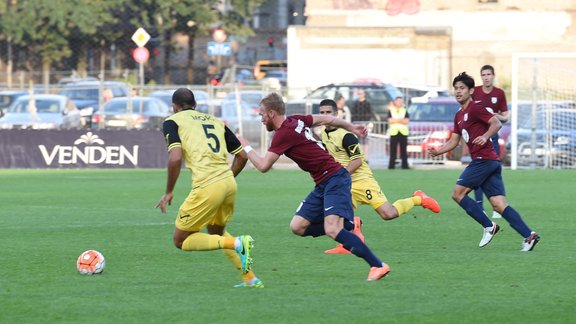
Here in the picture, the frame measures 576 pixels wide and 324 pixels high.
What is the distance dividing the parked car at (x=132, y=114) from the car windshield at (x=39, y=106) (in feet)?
7.18

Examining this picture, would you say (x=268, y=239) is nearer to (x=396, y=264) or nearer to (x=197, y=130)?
(x=396, y=264)

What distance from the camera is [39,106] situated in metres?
39.4

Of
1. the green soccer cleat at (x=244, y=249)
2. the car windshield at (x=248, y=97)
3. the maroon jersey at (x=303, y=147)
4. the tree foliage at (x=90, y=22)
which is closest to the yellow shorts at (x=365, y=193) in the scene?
the maroon jersey at (x=303, y=147)

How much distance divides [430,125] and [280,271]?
71.7ft

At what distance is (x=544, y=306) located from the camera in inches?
394

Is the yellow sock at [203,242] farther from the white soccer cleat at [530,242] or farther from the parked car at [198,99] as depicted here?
the parked car at [198,99]

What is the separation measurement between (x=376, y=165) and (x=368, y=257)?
22698 millimetres

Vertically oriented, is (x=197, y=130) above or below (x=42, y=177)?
above

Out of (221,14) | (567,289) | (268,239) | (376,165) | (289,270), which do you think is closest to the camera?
(567,289)

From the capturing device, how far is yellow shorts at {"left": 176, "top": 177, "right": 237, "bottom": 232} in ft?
35.8

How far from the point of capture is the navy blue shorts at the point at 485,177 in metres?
14.3

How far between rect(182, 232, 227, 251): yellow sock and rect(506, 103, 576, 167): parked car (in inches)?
864

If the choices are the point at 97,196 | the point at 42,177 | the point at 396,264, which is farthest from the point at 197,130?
the point at 42,177

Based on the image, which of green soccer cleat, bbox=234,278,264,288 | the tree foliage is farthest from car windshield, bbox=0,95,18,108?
green soccer cleat, bbox=234,278,264,288
